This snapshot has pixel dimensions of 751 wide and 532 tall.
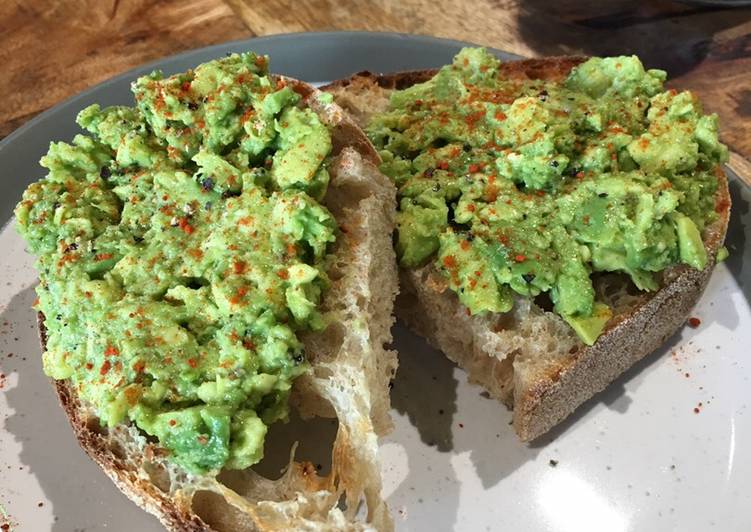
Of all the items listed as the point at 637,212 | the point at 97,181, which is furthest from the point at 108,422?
the point at 637,212

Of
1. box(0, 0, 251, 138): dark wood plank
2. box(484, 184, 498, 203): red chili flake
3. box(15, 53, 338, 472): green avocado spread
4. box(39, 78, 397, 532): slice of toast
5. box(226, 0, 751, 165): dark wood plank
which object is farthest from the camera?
box(226, 0, 751, 165): dark wood plank

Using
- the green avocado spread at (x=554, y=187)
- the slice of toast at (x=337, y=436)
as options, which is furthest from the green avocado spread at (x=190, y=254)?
the green avocado spread at (x=554, y=187)

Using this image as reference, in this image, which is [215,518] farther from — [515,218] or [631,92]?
[631,92]

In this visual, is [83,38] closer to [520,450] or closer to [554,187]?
[554,187]

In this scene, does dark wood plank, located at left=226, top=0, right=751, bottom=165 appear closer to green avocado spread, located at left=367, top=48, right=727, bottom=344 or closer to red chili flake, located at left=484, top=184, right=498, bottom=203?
green avocado spread, located at left=367, top=48, right=727, bottom=344

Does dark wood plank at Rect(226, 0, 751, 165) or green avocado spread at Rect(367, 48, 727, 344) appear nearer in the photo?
green avocado spread at Rect(367, 48, 727, 344)

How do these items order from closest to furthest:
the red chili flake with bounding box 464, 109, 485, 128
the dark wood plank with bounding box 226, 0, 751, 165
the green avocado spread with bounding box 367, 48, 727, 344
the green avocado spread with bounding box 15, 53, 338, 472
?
1. the green avocado spread with bounding box 15, 53, 338, 472
2. the green avocado spread with bounding box 367, 48, 727, 344
3. the red chili flake with bounding box 464, 109, 485, 128
4. the dark wood plank with bounding box 226, 0, 751, 165

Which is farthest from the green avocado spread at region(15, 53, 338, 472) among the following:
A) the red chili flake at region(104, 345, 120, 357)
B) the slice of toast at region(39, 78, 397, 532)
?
the slice of toast at region(39, 78, 397, 532)

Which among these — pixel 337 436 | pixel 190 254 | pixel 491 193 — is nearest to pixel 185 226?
pixel 190 254

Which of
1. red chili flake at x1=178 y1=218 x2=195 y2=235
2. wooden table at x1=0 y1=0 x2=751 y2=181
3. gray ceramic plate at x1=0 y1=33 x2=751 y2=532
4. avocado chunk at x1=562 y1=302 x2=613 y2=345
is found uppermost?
red chili flake at x1=178 y1=218 x2=195 y2=235
